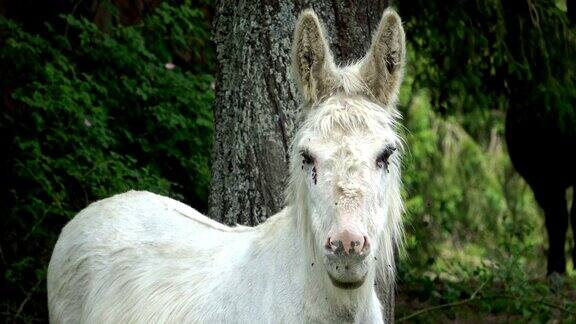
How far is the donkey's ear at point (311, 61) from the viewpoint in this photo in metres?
3.89

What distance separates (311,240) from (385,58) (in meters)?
0.76

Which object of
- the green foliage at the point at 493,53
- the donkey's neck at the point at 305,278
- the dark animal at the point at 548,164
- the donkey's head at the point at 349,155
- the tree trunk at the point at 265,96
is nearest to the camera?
the donkey's head at the point at 349,155

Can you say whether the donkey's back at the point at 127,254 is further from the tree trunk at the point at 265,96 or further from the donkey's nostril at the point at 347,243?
the donkey's nostril at the point at 347,243

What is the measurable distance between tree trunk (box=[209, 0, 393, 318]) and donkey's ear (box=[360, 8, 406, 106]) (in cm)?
145

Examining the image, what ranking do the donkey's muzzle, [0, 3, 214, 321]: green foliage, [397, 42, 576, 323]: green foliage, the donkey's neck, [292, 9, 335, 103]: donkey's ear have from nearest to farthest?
the donkey's muzzle
the donkey's neck
[292, 9, 335, 103]: donkey's ear
[0, 3, 214, 321]: green foliage
[397, 42, 576, 323]: green foliage

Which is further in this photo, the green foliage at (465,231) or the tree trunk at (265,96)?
the green foliage at (465,231)

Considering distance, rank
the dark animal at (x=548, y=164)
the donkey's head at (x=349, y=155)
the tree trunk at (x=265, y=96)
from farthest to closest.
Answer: the dark animal at (x=548, y=164)
the tree trunk at (x=265, y=96)
the donkey's head at (x=349, y=155)

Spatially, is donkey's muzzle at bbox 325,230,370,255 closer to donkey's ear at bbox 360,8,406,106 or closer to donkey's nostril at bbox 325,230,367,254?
donkey's nostril at bbox 325,230,367,254

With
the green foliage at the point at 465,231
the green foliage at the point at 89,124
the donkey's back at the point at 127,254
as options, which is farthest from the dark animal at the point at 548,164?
the donkey's back at the point at 127,254

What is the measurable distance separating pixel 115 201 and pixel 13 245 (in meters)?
2.65

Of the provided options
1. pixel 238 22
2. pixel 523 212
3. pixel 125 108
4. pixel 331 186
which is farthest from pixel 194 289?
pixel 523 212

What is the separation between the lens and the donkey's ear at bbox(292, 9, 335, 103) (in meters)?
3.89

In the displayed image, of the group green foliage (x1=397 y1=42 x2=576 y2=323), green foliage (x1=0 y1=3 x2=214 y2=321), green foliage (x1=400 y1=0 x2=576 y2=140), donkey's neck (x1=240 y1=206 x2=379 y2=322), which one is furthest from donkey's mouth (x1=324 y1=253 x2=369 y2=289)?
green foliage (x1=400 y1=0 x2=576 y2=140)

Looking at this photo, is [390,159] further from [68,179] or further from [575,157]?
[575,157]
